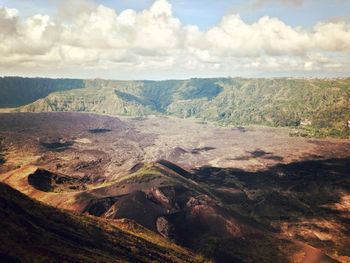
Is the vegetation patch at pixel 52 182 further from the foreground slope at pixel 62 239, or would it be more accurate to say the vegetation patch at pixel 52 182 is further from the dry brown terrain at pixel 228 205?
the foreground slope at pixel 62 239

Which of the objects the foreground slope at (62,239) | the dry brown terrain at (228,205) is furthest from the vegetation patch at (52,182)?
the foreground slope at (62,239)

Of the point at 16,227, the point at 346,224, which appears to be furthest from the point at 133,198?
the point at 346,224

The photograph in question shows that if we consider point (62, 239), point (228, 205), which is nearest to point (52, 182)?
point (228, 205)

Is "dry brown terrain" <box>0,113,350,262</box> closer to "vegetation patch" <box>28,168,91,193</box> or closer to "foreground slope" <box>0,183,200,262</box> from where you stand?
"vegetation patch" <box>28,168,91,193</box>

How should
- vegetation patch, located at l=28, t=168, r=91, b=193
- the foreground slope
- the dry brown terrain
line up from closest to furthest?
the foreground slope
the dry brown terrain
vegetation patch, located at l=28, t=168, r=91, b=193

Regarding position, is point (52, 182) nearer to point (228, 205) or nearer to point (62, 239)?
point (228, 205)

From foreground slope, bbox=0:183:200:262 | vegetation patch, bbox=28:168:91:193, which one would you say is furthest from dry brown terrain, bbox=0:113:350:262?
foreground slope, bbox=0:183:200:262

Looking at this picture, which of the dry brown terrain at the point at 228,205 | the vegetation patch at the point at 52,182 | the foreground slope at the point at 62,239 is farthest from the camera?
the vegetation patch at the point at 52,182

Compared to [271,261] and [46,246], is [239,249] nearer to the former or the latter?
[271,261]
